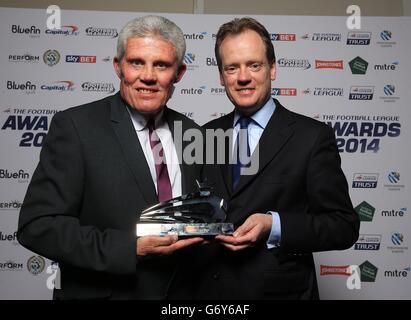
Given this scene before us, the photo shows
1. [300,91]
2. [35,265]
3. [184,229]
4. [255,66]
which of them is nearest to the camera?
[184,229]

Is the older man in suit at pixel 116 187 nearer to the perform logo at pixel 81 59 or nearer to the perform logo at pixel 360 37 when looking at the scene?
the perform logo at pixel 81 59

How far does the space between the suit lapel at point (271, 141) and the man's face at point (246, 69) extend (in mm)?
105

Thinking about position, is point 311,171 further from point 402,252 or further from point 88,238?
point 402,252

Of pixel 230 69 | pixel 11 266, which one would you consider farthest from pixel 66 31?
pixel 230 69

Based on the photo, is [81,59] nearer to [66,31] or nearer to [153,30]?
[66,31]

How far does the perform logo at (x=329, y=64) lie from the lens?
3.52 meters

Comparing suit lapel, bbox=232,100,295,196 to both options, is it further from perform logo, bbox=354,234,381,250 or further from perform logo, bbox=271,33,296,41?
perform logo, bbox=354,234,381,250

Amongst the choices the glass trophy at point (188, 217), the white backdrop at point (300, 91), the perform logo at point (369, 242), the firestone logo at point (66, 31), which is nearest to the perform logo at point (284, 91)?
the white backdrop at point (300, 91)

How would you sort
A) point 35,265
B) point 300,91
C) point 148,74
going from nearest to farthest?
point 148,74, point 35,265, point 300,91

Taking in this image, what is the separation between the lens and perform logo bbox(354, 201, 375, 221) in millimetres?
3498

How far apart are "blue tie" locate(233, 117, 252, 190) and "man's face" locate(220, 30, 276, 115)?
6 cm

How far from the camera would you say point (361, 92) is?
3516 mm

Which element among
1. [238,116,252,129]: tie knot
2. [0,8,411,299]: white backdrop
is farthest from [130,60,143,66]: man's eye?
[0,8,411,299]: white backdrop

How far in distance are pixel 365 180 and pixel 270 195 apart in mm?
1938
